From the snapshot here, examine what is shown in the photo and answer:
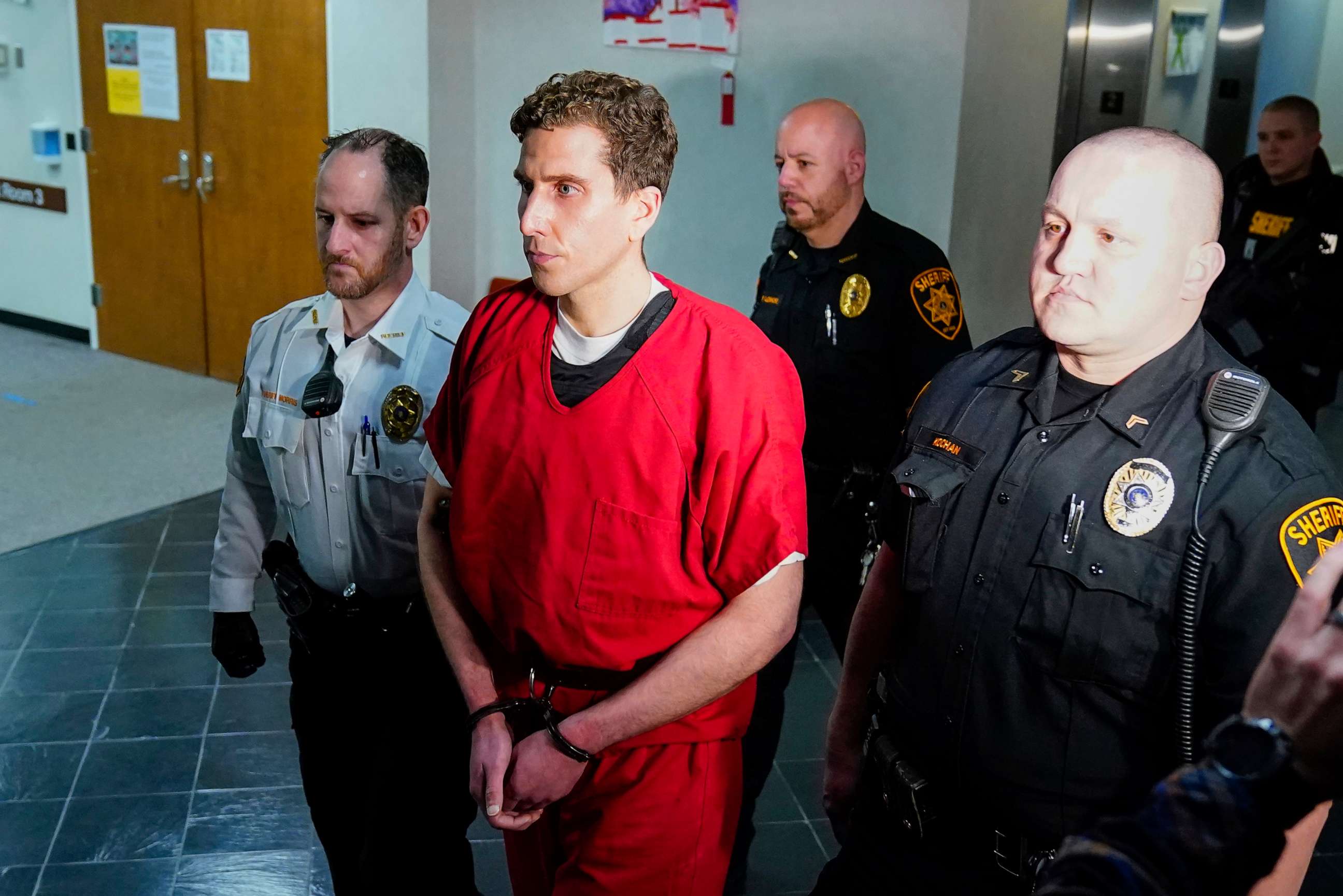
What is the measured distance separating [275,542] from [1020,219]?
2.99 metres

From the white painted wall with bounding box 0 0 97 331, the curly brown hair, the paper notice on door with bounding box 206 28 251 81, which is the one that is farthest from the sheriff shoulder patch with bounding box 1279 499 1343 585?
the white painted wall with bounding box 0 0 97 331

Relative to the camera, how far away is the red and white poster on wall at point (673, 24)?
16.4 ft

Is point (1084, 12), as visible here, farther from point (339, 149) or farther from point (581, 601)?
point (581, 601)

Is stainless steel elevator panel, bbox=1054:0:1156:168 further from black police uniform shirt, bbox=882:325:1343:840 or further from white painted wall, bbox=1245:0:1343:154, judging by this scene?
black police uniform shirt, bbox=882:325:1343:840

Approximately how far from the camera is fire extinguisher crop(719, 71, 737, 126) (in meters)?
5.04

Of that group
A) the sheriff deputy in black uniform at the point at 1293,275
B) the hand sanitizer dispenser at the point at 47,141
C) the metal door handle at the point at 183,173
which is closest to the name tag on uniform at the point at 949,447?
the sheriff deputy in black uniform at the point at 1293,275

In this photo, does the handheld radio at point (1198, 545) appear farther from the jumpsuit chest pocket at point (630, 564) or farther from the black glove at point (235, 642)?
the black glove at point (235, 642)

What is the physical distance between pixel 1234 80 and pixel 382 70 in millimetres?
3485

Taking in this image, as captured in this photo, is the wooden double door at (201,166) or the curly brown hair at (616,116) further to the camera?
the wooden double door at (201,166)

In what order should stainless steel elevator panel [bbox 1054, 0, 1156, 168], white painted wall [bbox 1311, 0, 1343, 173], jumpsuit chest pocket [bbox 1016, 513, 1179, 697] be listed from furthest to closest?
white painted wall [bbox 1311, 0, 1343, 173] → stainless steel elevator panel [bbox 1054, 0, 1156, 168] → jumpsuit chest pocket [bbox 1016, 513, 1179, 697]

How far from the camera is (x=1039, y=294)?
1594 millimetres

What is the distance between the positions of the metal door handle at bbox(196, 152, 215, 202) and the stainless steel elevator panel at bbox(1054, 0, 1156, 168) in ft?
13.9

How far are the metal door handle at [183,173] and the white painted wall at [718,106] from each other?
1.80m

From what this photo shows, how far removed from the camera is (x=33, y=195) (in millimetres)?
7383
